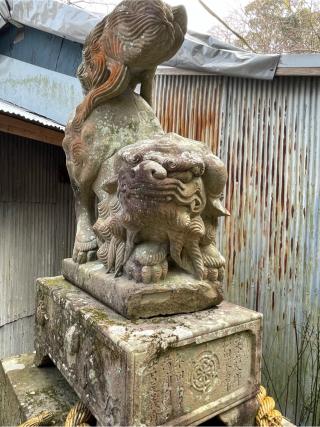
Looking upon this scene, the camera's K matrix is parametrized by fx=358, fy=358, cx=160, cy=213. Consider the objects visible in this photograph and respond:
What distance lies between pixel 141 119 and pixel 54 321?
51.4 inches

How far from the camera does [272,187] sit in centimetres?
332

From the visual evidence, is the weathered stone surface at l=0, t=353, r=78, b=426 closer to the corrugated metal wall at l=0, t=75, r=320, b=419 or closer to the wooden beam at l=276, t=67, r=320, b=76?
the corrugated metal wall at l=0, t=75, r=320, b=419

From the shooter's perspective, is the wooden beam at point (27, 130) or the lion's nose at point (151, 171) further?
the wooden beam at point (27, 130)

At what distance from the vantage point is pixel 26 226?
4.28m

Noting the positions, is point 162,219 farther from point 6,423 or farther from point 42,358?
point 6,423

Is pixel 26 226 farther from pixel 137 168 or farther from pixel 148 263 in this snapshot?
pixel 137 168

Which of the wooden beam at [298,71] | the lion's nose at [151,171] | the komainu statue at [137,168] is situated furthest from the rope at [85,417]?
the wooden beam at [298,71]

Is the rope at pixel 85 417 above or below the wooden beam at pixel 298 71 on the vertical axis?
below

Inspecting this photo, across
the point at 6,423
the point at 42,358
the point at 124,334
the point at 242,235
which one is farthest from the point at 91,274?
the point at 242,235

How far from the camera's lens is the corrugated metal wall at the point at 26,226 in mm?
4062

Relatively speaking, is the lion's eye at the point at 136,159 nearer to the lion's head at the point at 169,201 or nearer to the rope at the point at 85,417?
the lion's head at the point at 169,201

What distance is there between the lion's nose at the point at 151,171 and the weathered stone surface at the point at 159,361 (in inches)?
25.6

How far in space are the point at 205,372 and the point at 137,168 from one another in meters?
0.96

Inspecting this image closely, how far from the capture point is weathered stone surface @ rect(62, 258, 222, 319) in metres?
1.60
